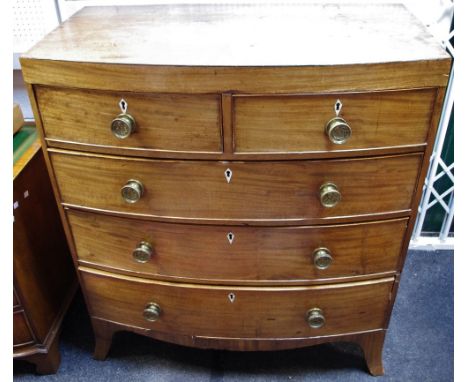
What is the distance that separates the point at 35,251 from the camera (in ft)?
4.27

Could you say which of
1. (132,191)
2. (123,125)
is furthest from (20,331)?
(123,125)

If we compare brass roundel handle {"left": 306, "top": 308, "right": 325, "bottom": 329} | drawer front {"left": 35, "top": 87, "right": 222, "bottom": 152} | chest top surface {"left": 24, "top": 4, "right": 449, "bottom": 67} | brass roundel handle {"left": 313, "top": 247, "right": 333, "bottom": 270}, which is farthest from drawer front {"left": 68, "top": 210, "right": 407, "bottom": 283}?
chest top surface {"left": 24, "top": 4, "right": 449, "bottom": 67}

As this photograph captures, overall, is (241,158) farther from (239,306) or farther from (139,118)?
(239,306)

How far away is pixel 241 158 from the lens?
37.3 inches

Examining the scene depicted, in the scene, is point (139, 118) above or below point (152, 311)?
above

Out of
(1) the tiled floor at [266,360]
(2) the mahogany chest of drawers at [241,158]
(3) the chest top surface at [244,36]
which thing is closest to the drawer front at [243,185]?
(2) the mahogany chest of drawers at [241,158]

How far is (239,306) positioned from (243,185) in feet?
1.18

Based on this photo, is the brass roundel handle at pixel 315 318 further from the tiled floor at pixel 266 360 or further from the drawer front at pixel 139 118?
the drawer front at pixel 139 118

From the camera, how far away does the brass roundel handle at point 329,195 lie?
0.96m

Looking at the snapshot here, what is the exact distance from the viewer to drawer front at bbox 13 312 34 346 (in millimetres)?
1271

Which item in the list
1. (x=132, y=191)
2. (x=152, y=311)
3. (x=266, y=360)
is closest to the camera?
(x=132, y=191)

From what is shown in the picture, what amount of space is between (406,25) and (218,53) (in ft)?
1.39

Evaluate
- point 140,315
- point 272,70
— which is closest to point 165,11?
point 272,70

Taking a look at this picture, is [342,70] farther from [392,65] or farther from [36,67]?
[36,67]
